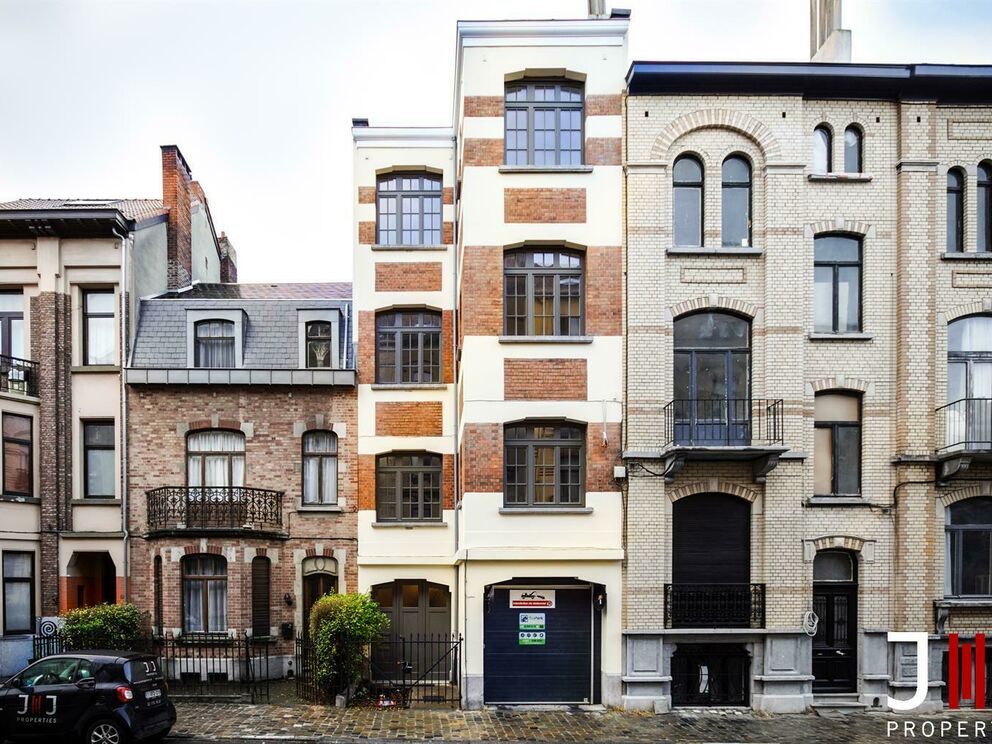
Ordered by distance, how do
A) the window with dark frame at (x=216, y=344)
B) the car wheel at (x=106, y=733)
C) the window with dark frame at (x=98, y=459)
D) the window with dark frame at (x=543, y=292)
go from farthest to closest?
the window with dark frame at (x=216, y=344), the window with dark frame at (x=98, y=459), the window with dark frame at (x=543, y=292), the car wheel at (x=106, y=733)

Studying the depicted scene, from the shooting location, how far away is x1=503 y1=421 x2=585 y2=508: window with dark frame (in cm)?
1639

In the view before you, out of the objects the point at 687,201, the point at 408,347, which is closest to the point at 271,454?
the point at 408,347

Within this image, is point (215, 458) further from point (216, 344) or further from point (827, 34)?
point (827, 34)

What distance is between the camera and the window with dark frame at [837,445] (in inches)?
657

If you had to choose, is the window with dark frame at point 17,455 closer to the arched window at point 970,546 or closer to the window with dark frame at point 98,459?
the window with dark frame at point 98,459

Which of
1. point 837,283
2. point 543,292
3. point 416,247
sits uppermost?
point 416,247

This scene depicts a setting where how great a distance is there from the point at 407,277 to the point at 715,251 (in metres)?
7.32

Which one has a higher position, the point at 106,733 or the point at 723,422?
the point at 723,422

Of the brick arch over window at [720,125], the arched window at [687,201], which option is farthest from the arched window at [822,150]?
the arched window at [687,201]

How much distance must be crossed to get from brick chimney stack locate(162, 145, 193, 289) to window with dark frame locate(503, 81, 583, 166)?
1080 centimetres

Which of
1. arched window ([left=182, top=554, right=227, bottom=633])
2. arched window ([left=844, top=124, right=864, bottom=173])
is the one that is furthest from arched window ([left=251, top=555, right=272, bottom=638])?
arched window ([left=844, top=124, right=864, bottom=173])

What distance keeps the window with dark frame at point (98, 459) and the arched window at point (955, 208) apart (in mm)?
20127

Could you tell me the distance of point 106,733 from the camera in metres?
12.8

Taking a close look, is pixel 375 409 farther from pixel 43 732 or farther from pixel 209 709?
pixel 43 732
